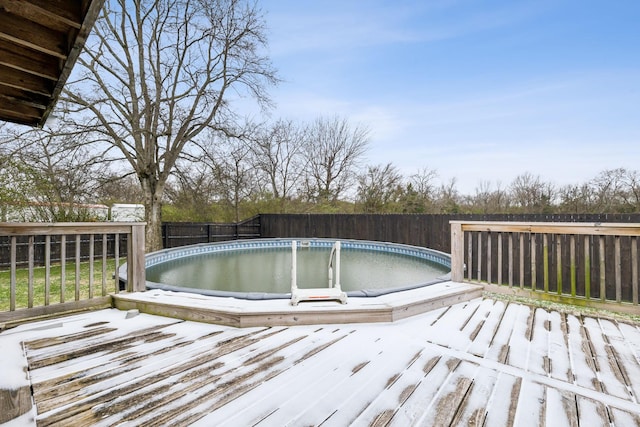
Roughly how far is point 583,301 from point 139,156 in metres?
9.35

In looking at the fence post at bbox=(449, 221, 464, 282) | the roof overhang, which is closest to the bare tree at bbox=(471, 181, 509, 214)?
the fence post at bbox=(449, 221, 464, 282)

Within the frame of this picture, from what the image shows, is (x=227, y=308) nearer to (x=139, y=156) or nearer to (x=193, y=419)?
(x=193, y=419)

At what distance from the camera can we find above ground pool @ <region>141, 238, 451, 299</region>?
180 inches

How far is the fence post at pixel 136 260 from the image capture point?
2.74 metres

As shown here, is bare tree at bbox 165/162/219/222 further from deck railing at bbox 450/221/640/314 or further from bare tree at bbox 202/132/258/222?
deck railing at bbox 450/221/640/314

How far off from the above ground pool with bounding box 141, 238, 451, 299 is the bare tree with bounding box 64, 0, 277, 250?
183cm

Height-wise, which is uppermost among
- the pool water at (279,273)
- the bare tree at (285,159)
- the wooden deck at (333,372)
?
the bare tree at (285,159)

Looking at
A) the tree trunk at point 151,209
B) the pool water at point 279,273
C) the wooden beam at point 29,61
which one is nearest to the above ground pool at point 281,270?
the pool water at point 279,273

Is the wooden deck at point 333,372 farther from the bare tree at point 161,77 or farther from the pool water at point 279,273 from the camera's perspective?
the bare tree at point 161,77

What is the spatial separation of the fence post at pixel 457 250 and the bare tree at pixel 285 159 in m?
11.8

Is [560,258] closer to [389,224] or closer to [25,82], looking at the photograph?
[25,82]

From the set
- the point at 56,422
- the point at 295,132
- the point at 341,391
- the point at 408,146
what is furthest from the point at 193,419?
the point at 295,132

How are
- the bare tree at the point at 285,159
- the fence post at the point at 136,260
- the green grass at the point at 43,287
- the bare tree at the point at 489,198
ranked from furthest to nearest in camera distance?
the bare tree at the point at 285,159 → the bare tree at the point at 489,198 → the green grass at the point at 43,287 → the fence post at the point at 136,260

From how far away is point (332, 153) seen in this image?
16156mm
